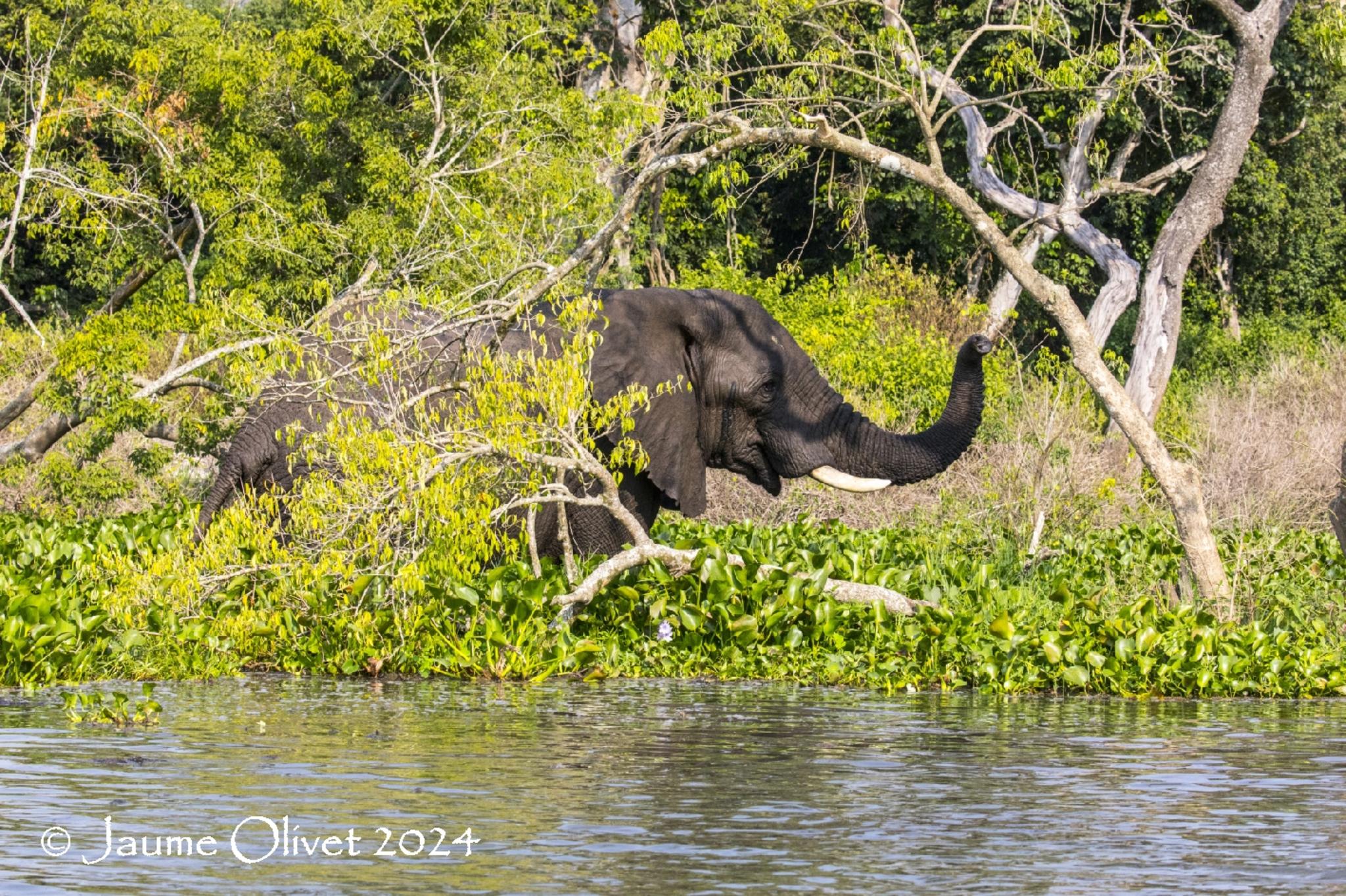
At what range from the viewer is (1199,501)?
44.3 ft

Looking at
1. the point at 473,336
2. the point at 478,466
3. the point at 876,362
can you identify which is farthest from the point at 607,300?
the point at 876,362

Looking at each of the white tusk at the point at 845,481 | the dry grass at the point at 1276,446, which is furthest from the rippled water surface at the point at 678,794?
the dry grass at the point at 1276,446

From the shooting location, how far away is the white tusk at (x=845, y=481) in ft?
48.6

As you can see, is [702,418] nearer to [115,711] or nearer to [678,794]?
[115,711]

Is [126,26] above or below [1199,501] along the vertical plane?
above

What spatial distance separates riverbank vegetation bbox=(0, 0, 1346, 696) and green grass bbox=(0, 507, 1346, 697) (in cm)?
3

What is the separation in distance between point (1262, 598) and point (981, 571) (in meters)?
2.01

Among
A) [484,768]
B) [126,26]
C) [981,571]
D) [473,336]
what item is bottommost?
[484,768]

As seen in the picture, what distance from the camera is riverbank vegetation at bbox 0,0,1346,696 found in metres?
12.7

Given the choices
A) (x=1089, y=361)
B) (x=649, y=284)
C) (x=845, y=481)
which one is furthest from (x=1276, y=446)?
(x=649, y=284)

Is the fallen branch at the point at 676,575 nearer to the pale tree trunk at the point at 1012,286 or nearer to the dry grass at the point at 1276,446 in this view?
the dry grass at the point at 1276,446

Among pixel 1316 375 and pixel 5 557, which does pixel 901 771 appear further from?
pixel 1316 375

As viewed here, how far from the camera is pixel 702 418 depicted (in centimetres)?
1495

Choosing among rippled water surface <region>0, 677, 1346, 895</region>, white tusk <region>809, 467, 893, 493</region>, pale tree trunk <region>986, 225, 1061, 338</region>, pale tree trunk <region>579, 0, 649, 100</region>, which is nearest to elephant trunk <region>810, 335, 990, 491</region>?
white tusk <region>809, 467, 893, 493</region>
